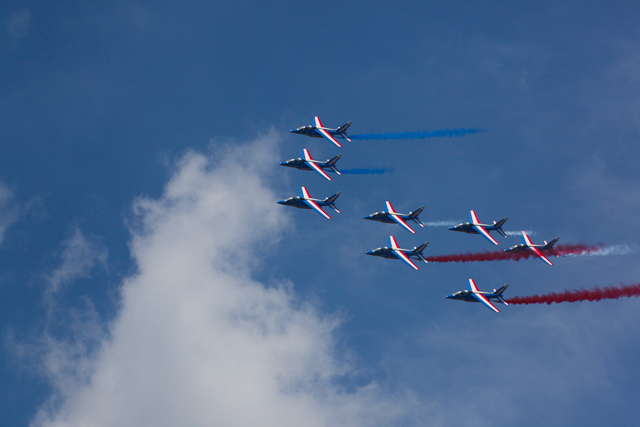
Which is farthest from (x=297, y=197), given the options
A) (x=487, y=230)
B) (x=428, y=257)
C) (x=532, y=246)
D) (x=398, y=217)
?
(x=532, y=246)

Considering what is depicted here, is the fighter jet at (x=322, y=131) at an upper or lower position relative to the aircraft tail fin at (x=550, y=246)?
upper

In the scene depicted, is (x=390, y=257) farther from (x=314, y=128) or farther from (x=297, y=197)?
(x=314, y=128)

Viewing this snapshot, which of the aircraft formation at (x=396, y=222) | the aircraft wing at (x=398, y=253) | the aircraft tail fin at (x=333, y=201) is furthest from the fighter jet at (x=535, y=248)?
the aircraft tail fin at (x=333, y=201)

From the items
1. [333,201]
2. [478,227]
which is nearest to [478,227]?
[478,227]

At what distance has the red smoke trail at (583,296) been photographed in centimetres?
12825

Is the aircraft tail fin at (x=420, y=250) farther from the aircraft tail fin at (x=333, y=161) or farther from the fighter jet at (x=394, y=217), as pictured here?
the aircraft tail fin at (x=333, y=161)

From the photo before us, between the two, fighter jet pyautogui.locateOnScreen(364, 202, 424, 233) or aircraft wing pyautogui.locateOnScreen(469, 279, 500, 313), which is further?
fighter jet pyautogui.locateOnScreen(364, 202, 424, 233)

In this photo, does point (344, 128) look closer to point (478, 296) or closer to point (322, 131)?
point (322, 131)

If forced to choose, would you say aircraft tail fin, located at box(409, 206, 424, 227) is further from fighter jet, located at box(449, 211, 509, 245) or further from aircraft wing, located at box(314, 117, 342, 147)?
aircraft wing, located at box(314, 117, 342, 147)

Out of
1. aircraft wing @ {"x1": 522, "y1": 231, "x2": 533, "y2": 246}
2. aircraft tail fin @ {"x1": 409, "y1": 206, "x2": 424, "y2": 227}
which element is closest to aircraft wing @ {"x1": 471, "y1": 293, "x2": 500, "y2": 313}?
aircraft wing @ {"x1": 522, "y1": 231, "x2": 533, "y2": 246}

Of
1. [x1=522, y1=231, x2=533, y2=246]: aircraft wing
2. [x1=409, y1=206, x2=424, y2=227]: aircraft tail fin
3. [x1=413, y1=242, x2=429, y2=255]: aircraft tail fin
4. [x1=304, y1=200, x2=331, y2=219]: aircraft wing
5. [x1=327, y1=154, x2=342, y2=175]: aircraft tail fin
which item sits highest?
[x1=327, y1=154, x2=342, y2=175]: aircraft tail fin

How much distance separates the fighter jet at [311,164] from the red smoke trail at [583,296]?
5081 centimetres

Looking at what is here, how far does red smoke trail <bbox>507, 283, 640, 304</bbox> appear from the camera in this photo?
128 m

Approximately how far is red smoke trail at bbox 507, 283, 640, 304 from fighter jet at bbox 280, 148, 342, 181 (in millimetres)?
50810
